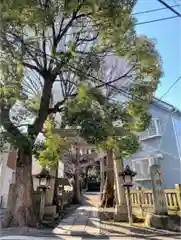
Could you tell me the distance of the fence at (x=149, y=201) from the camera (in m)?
4.27

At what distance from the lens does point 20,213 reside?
380 cm

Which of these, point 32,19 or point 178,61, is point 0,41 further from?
point 178,61

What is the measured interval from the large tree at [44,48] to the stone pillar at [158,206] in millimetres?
2439

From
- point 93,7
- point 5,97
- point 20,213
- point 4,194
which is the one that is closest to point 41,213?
point 20,213

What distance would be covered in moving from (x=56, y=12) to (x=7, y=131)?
2464 mm

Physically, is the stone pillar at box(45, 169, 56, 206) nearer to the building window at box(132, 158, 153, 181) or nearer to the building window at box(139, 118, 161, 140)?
the building window at box(132, 158, 153, 181)

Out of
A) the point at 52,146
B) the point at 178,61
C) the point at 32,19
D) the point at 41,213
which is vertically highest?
the point at 32,19

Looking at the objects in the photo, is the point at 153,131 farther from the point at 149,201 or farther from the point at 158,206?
the point at 158,206

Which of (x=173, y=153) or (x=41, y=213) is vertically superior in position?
(x=173, y=153)

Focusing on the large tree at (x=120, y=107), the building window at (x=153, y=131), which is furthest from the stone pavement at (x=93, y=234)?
the building window at (x=153, y=131)

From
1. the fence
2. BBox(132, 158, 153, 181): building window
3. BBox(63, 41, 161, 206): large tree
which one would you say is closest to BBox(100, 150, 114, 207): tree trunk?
BBox(132, 158, 153, 181): building window

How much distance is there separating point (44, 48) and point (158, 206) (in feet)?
13.8

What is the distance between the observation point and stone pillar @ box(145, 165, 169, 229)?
401 cm

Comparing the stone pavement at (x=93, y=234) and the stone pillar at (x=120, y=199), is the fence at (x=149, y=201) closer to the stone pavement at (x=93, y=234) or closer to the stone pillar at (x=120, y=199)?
the stone pillar at (x=120, y=199)
